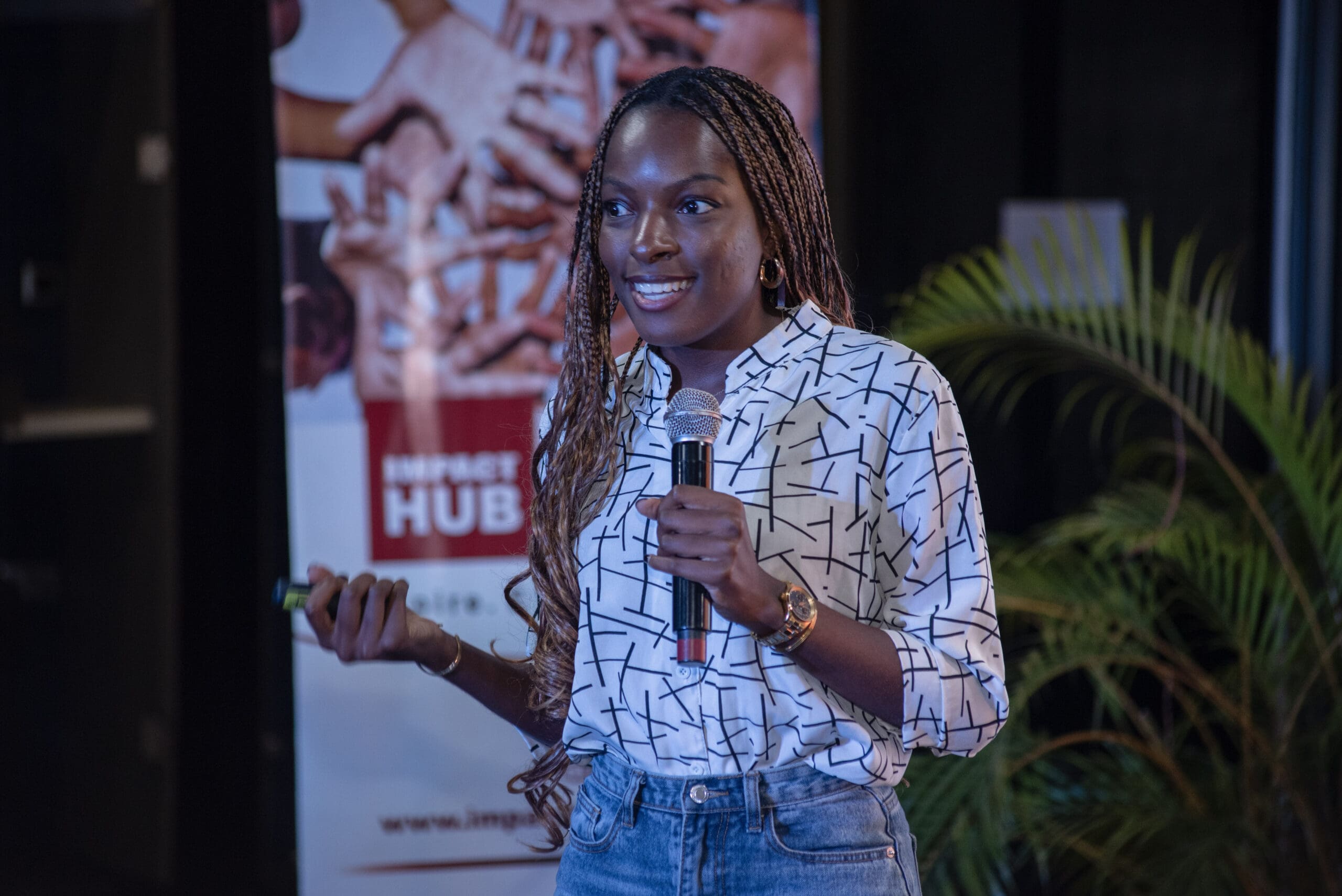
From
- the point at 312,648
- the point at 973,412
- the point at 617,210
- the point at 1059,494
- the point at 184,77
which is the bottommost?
the point at 312,648

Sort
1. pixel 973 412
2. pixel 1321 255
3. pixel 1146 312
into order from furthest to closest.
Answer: pixel 973 412 < pixel 1321 255 < pixel 1146 312

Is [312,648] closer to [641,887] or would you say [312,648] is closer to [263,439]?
[263,439]

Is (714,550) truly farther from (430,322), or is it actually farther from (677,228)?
(430,322)

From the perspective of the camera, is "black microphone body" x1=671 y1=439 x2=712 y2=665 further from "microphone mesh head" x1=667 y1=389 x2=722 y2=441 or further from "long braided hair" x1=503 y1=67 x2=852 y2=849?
"long braided hair" x1=503 y1=67 x2=852 y2=849

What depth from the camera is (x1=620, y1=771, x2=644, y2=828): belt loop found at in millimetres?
1206

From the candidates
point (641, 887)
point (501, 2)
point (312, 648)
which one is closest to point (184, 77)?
point (501, 2)

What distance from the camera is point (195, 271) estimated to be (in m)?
3.40

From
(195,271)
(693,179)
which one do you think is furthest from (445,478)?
(693,179)

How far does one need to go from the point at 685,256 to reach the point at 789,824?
1.71 ft

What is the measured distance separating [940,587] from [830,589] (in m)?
0.10

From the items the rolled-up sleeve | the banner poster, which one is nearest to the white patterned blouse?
the rolled-up sleeve

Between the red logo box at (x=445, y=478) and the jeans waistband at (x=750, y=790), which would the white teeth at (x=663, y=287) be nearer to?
the jeans waistband at (x=750, y=790)

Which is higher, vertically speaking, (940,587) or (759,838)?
(940,587)

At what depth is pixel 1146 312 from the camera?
2668mm
